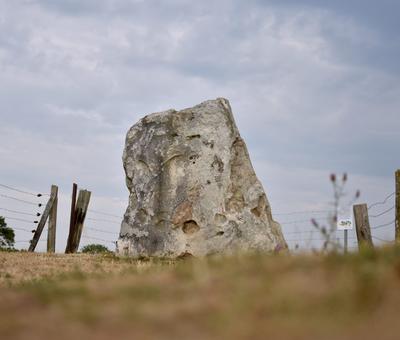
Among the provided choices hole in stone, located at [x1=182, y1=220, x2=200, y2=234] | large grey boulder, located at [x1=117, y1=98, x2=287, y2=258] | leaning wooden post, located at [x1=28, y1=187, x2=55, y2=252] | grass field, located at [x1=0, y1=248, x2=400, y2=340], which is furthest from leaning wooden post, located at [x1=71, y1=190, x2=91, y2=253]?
grass field, located at [x1=0, y1=248, x2=400, y2=340]

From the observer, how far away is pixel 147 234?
15.9 meters

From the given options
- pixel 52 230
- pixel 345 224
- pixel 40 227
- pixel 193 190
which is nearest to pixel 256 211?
pixel 193 190

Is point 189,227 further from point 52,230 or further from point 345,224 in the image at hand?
point 52,230

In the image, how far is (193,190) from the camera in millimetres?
15641

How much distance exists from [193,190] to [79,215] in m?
6.66

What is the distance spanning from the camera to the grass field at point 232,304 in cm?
416

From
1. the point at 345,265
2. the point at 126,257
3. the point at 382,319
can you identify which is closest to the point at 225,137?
the point at 126,257

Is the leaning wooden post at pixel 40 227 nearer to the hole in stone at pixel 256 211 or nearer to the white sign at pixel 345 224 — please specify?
the hole in stone at pixel 256 211

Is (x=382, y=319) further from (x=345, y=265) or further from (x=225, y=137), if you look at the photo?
(x=225, y=137)

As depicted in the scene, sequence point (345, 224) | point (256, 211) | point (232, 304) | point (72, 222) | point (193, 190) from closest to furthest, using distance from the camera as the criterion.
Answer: point (232, 304)
point (345, 224)
point (193, 190)
point (256, 211)
point (72, 222)

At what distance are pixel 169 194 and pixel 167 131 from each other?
4.94 ft

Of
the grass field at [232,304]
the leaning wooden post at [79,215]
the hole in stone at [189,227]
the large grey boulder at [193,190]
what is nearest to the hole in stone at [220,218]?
the large grey boulder at [193,190]

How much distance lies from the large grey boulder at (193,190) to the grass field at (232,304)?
371 inches

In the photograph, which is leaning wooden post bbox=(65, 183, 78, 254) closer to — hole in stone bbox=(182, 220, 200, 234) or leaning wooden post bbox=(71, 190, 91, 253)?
leaning wooden post bbox=(71, 190, 91, 253)
